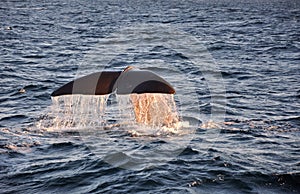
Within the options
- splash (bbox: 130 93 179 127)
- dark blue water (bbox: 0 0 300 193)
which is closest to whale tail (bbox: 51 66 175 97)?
splash (bbox: 130 93 179 127)

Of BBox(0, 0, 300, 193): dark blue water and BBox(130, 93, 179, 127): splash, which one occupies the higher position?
BBox(130, 93, 179, 127): splash

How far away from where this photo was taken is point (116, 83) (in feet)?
28.4

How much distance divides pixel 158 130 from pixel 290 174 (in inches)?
133

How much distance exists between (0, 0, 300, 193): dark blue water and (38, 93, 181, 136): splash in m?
0.38

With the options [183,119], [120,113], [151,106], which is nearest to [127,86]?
[151,106]

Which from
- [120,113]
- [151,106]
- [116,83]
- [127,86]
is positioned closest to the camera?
[127,86]

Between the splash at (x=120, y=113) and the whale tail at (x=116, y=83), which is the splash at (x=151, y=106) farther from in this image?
the whale tail at (x=116, y=83)

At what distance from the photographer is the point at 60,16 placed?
5047 cm

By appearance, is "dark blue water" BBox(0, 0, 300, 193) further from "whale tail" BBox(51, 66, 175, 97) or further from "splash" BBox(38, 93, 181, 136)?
"whale tail" BBox(51, 66, 175, 97)

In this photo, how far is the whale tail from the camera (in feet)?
27.0

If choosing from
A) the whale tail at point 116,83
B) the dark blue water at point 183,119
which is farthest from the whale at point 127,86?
the dark blue water at point 183,119

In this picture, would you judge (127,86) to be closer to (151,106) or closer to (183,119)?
(151,106)

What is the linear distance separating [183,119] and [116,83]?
5142mm

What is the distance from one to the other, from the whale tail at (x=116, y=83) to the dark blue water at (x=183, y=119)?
178cm
